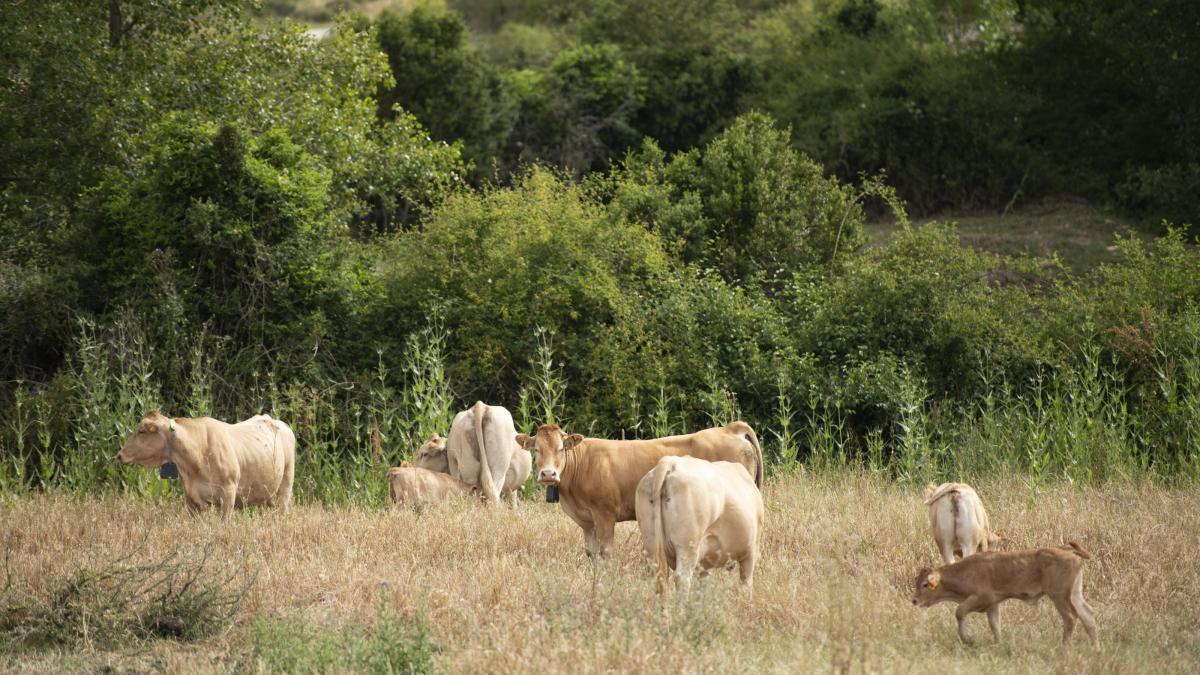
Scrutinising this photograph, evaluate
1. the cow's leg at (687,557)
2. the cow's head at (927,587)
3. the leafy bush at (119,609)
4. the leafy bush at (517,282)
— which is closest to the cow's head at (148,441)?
the leafy bush at (119,609)

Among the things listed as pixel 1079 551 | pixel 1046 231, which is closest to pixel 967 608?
pixel 1079 551

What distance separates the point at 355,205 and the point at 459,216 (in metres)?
3.67

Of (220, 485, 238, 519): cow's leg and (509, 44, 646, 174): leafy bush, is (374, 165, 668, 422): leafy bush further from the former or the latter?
(509, 44, 646, 174): leafy bush

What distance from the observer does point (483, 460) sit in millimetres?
13781

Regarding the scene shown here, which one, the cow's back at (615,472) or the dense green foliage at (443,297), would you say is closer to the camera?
the cow's back at (615,472)

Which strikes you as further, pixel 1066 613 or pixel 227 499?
pixel 227 499

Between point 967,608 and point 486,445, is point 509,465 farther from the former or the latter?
point 967,608

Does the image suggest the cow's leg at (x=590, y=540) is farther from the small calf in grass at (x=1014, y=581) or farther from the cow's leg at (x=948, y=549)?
the small calf in grass at (x=1014, y=581)

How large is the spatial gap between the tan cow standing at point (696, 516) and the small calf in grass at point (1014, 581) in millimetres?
1351

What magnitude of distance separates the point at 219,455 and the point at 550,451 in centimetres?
401

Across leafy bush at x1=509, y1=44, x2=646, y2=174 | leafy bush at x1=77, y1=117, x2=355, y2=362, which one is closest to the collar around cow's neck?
leafy bush at x1=77, y1=117, x2=355, y2=362

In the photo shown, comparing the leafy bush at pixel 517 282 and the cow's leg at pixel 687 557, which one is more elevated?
the leafy bush at pixel 517 282

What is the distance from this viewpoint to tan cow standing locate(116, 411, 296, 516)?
488 inches

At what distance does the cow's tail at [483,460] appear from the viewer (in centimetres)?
1377
